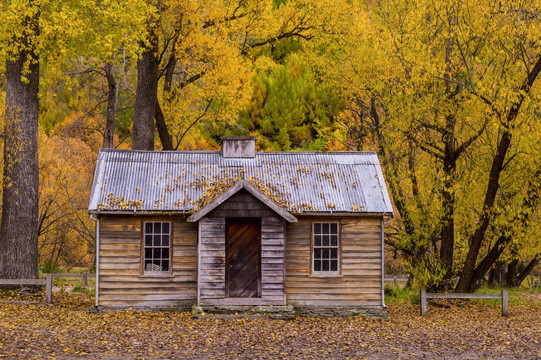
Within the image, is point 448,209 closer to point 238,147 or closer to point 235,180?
point 238,147

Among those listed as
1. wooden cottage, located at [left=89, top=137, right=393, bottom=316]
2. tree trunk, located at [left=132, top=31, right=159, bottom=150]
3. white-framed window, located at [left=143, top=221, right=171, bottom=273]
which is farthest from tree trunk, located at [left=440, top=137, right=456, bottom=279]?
tree trunk, located at [left=132, top=31, right=159, bottom=150]

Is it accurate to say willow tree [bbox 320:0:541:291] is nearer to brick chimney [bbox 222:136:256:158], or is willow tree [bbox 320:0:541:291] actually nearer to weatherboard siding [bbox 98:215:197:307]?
brick chimney [bbox 222:136:256:158]

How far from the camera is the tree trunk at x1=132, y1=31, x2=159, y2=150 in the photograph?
24.1m

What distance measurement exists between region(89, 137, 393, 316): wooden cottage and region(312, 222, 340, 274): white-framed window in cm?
3

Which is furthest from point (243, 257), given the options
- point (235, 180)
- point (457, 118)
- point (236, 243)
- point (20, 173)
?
point (457, 118)

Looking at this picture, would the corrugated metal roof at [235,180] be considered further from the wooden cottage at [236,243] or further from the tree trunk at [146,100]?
the tree trunk at [146,100]

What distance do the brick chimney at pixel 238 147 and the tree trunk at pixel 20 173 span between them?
6.06 m

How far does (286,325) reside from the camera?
55.6ft

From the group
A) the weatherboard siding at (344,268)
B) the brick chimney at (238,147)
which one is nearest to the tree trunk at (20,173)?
the brick chimney at (238,147)

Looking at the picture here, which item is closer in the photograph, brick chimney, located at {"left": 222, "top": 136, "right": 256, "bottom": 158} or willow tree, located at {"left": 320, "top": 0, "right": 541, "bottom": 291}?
willow tree, located at {"left": 320, "top": 0, "right": 541, "bottom": 291}

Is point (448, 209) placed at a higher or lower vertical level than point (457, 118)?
lower

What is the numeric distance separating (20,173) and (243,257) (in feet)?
24.8

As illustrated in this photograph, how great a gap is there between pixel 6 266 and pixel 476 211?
1596 cm

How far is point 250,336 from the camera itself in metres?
15.0
